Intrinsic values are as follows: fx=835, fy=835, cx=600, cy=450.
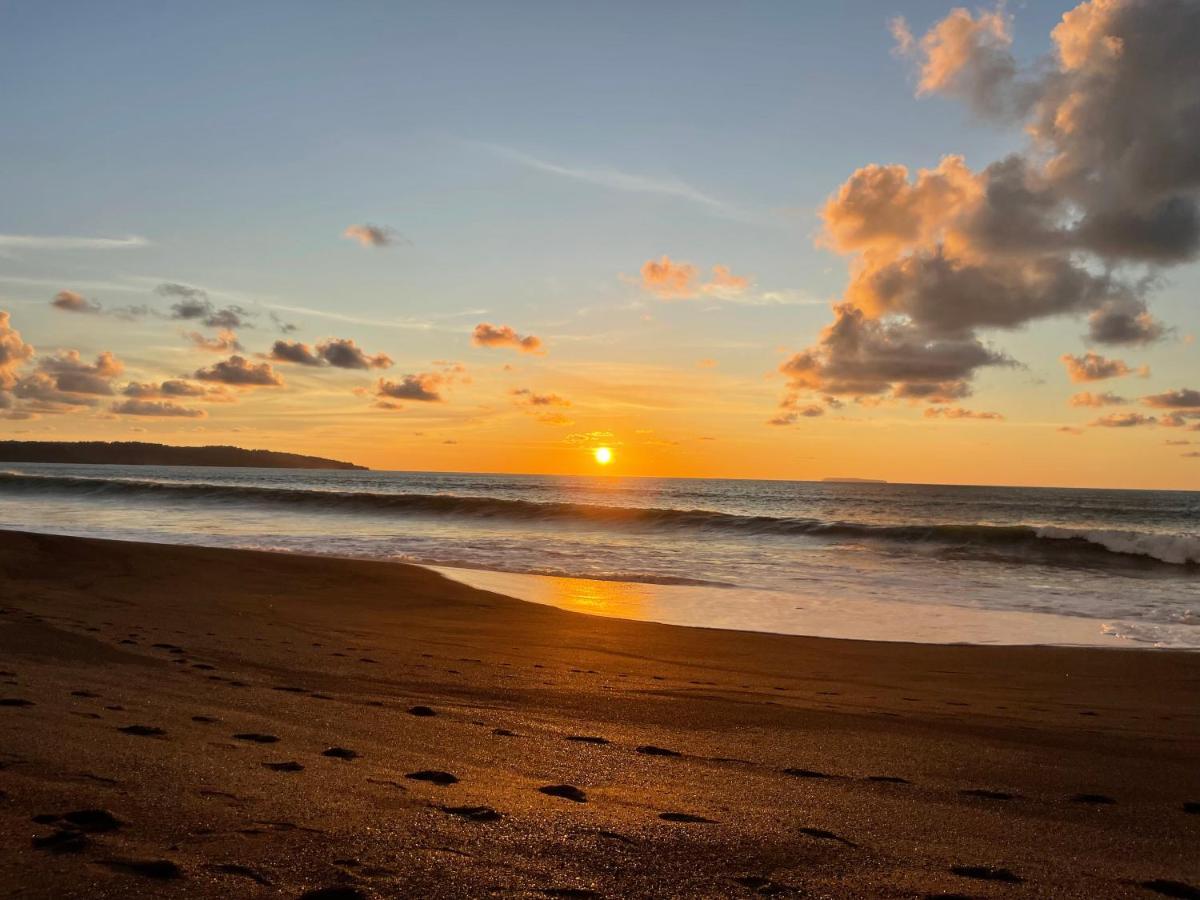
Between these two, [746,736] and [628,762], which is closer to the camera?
[628,762]

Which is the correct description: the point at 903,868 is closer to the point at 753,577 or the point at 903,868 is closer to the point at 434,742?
the point at 434,742

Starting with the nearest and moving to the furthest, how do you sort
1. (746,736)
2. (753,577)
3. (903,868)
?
(903,868)
(746,736)
(753,577)

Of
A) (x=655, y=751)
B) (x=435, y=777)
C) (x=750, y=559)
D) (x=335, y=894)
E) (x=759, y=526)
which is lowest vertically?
(x=750, y=559)

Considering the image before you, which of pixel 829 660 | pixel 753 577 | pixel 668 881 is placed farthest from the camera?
pixel 753 577

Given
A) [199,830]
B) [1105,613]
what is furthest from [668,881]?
[1105,613]

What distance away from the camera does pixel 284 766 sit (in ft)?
13.3

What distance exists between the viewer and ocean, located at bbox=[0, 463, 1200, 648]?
44.1 feet

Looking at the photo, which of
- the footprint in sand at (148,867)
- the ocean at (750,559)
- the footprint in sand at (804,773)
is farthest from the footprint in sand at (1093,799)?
the ocean at (750,559)

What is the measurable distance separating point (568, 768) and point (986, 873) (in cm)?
206

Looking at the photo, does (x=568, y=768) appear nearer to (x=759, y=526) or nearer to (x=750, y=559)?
(x=750, y=559)

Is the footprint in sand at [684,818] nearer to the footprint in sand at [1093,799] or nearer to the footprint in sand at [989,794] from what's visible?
the footprint in sand at [989,794]

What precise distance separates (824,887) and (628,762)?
1.80 meters

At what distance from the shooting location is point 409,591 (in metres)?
14.7

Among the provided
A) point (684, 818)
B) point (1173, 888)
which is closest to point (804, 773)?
point (684, 818)
